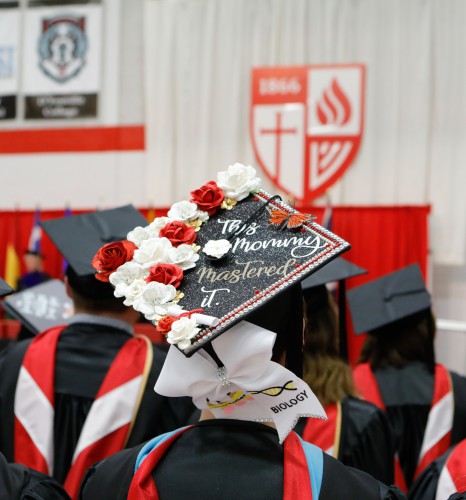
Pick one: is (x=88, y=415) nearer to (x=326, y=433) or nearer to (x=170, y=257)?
(x=326, y=433)

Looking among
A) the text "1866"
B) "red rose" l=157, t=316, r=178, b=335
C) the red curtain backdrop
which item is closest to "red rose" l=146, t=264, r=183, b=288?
"red rose" l=157, t=316, r=178, b=335

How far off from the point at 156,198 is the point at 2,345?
3393 millimetres

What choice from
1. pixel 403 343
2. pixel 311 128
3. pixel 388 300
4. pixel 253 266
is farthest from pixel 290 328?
pixel 311 128

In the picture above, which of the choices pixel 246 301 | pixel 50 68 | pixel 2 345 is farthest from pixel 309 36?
pixel 246 301

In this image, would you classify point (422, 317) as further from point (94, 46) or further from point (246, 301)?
point (94, 46)

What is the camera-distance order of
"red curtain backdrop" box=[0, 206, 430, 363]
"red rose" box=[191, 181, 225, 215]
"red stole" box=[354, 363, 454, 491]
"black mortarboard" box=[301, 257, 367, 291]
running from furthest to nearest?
"red curtain backdrop" box=[0, 206, 430, 363]
"red stole" box=[354, 363, 454, 491]
"black mortarboard" box=[301, 257, 367, 291]
"red rose" box=[191, 181, 225, 215]

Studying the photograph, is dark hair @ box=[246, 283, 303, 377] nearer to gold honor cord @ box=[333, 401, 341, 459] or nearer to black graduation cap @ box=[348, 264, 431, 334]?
gold honor cord @ box=[333, 401, 341, 459]

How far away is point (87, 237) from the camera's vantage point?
9.29ft

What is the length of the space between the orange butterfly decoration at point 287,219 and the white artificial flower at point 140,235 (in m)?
0.26

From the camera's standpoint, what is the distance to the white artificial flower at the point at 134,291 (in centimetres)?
144

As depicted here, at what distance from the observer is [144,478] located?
55.2 inches

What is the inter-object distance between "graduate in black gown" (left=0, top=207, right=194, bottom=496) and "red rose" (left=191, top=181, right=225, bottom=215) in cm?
100

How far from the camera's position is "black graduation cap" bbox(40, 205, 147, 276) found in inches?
108

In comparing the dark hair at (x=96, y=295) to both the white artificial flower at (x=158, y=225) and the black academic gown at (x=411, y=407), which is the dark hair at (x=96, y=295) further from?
the black academic gown at (x=411, y=407)
